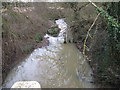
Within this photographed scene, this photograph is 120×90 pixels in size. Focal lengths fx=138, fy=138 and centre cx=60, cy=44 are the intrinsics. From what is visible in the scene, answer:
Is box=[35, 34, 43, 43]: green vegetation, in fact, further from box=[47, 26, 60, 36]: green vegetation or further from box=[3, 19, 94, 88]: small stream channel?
box=[47, 26, 60, 36]: green vegetation

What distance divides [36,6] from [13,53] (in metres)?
7.21

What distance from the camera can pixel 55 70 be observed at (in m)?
6.99

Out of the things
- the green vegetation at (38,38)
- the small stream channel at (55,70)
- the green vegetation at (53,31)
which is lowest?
the small stream channel at (55,70)

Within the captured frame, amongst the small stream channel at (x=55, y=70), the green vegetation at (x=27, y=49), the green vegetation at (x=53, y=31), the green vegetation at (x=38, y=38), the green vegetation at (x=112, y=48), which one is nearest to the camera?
the green vegetation at (x=112, y=48)

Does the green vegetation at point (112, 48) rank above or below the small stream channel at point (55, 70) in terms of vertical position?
above

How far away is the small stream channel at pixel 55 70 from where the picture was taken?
6.04 meters

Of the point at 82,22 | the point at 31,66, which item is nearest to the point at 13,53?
the point at 31,66

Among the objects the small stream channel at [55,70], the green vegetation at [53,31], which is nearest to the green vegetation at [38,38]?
the small stream channel at [55,70]

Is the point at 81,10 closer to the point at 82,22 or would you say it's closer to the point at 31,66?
the point at 82,22

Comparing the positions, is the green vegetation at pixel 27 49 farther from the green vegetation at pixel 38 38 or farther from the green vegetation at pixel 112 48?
the green vegetation at pixel 112 48

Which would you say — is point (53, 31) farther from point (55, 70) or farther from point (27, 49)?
point (55, 70)

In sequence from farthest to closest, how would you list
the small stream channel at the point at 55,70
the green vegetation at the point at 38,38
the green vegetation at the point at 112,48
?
the green vegetation at the point at 38,38 < the small stream channel at the point at 55,70 < the green vegetation at the point at 112,48

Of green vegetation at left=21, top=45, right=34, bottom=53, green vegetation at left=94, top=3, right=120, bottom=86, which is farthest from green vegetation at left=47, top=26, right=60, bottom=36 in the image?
green vegetation at left=94, top=3, right=120, bottom=86

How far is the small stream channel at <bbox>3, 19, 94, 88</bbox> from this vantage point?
6044 millimetres
